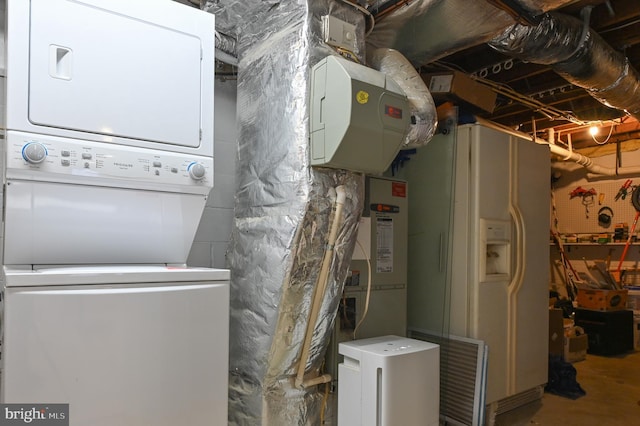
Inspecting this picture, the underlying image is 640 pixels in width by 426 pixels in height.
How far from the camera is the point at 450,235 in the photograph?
3018 millimetres

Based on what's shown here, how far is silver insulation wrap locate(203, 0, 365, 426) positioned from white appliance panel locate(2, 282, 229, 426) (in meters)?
0.35

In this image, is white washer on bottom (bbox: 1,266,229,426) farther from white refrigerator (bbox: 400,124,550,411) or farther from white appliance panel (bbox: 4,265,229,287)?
white refrigerator (bbox: 400,124,550,411)

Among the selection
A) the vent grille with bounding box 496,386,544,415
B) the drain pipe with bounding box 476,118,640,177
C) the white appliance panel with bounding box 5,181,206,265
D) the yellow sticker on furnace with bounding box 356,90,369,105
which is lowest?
the vent grille with bounding box 496,386,544,415

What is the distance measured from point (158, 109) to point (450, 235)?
6.86 ft

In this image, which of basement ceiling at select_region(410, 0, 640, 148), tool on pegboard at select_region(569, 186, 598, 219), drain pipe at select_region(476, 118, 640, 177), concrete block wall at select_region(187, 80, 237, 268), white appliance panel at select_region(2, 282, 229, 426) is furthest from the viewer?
tool on pegboard at select_region(569, 186, 598, 219)

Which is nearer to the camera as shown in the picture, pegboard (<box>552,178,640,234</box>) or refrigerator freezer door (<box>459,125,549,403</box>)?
refrigerator freezer door (<box>459,125,549,403</box>)

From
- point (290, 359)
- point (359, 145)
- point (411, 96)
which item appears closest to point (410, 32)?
point (411, 96)

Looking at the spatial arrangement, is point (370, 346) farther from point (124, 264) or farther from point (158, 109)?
point (158, 109)

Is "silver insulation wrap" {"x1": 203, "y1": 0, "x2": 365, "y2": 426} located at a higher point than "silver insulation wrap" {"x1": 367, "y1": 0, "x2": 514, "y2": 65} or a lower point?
lower

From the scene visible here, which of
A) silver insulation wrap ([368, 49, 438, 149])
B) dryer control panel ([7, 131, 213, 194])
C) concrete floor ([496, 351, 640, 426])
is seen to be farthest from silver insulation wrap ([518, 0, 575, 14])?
concrete floor ([496, 351, 640, 426])

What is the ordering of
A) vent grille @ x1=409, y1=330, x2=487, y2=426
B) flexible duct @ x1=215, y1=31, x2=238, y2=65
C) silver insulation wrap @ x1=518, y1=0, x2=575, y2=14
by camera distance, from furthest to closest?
1. vent grille @ x1=409, y1=330, x2=487, y2=426
2. flexible duct @ x1=215, y1=31, x2=238, y2=65
3. silver insulation wrap @ x1=518, y1=0, x2=575, y2=14

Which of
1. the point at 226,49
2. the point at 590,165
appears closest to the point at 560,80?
the point at 590,165

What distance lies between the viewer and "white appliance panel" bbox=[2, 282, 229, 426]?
1264mm

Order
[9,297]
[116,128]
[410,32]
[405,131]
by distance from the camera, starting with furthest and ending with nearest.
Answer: [410,32] → [405,131] → [116,128] → [9,297]
